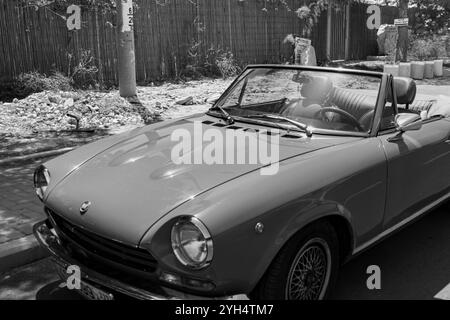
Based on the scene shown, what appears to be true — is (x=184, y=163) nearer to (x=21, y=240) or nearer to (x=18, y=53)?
(x=21, y=240)

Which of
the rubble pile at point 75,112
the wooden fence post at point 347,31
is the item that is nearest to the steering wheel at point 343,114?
the rubble pile at point 75,112

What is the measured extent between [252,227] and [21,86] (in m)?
8.93

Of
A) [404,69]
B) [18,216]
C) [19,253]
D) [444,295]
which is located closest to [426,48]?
[404,69]

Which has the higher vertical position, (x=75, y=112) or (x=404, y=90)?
(x=404, y=90)

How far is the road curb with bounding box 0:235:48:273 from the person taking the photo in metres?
3.83

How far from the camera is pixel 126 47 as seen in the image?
380 inches

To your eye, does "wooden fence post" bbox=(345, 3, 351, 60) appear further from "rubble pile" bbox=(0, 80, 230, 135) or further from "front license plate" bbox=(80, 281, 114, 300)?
"front license plate" bbox=(80, 281, 114, 300)

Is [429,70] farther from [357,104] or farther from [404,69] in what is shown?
[357,104]

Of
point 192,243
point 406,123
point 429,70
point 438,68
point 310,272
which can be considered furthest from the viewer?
point 438,68

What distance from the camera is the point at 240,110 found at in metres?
4.09

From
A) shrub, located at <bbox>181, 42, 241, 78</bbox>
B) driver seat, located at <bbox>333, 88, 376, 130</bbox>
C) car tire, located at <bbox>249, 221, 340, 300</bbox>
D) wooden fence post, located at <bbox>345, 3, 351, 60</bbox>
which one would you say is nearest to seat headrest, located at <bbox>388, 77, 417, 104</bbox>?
driver seat, located at <bbox>333, 88, 376, 130</bbox>

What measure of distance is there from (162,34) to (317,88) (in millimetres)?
10243

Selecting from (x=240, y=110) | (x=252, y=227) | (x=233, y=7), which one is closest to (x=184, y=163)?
(x=252, y=227)

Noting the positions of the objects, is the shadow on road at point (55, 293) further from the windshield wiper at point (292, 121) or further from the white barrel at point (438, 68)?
the white barrel at point (438, 68)
